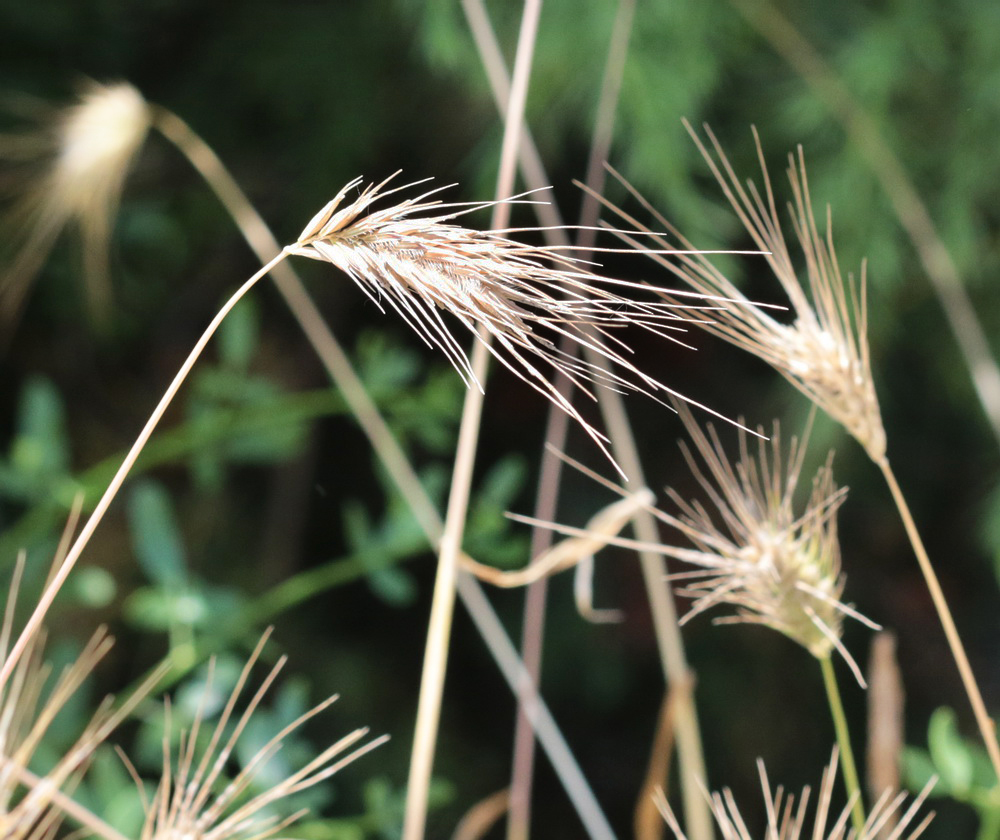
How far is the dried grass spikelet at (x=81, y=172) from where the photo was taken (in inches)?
23.7

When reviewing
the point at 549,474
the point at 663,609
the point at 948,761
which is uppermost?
the point at 549,474

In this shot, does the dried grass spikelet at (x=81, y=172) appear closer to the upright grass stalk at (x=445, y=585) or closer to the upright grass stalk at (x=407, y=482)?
the upright grass stalk at (x=407, y=482)

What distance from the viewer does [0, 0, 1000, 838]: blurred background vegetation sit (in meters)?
0.74

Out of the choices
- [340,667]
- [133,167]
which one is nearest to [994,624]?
[340,667]

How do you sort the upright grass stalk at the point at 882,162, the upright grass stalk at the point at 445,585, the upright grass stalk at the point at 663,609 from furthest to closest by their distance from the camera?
the upright grass stalk at the point at 882,162 < the upright grass stalk at the point at 663,609 < the upright grass stalk at the point at 445,585

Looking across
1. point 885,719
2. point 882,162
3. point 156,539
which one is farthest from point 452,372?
point 885,719

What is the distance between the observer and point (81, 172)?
628 millimetres

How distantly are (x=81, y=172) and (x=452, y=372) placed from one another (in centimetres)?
35

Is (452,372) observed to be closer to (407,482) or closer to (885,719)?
(407,482)

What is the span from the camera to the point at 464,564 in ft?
1.44

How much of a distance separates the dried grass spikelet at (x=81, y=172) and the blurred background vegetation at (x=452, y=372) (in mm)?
43

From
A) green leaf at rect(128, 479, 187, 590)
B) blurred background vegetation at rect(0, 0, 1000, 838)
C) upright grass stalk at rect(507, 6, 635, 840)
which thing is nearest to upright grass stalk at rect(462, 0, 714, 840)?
upright grass stalk at rect(507, 6, 635, 840)

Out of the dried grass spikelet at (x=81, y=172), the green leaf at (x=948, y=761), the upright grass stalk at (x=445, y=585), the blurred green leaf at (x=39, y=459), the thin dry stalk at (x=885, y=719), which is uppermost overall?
the dried grass spikelet at (x=81, y=172)

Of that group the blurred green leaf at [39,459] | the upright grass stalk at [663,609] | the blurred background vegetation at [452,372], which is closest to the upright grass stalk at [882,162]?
the blurred background vegetation at [452,372]
